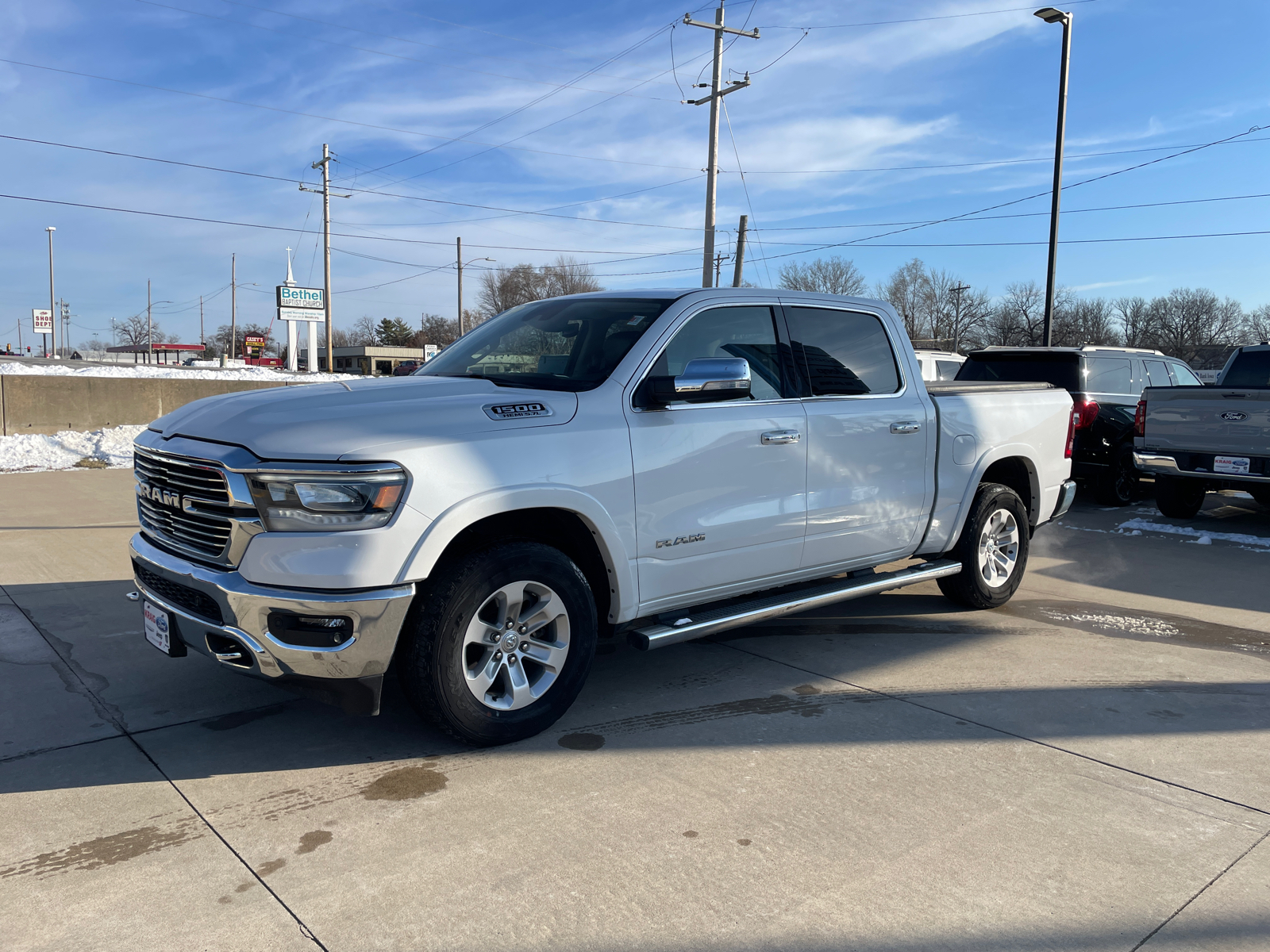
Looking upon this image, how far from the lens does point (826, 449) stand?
16.0 ft

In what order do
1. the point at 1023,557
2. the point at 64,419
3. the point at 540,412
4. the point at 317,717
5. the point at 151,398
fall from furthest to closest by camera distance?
the point at 151,398, the point at 64,419, the point at 1023,557, the point at 317,717, the point at 540,412

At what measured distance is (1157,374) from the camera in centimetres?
1241

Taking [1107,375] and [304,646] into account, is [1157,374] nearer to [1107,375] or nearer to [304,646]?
[1107,375]

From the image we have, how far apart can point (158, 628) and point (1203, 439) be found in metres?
9.47

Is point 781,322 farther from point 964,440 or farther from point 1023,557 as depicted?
point 1023,557

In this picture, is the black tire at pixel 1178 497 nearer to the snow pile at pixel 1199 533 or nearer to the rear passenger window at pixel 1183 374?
the snow pile at pixel 1199 533

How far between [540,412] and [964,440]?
3.10 meters

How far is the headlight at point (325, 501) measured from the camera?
11.0 feet

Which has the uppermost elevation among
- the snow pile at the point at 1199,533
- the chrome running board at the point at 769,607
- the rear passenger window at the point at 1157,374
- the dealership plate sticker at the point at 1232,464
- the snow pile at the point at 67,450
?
the rear passenger window at the point at 1157,374

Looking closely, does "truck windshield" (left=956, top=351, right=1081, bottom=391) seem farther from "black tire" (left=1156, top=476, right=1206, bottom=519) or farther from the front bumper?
the front bumper

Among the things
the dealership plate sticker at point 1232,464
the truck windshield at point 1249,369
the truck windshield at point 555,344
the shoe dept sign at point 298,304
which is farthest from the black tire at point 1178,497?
the shoe dept sign at point 298,304

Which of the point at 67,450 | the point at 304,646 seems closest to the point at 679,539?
the point at 304,646

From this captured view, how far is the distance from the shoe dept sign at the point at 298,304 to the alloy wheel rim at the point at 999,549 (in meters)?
57.1

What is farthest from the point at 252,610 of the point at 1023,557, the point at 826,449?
the point at 1023,557
